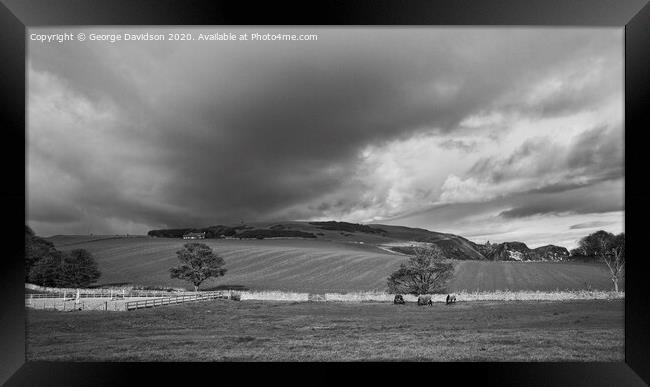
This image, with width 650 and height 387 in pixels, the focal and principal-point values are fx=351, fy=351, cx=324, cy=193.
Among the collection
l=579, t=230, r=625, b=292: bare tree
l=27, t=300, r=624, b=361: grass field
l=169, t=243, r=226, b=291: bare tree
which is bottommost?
l=27, t=300, r=624, b=361: grass field

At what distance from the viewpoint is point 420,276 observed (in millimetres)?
14523

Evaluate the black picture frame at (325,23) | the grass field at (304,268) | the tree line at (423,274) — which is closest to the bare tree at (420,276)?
the tree line at (423,274)

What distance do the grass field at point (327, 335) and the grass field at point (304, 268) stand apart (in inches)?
69.7

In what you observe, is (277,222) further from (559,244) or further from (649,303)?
(649,303)

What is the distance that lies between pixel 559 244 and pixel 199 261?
14209mm

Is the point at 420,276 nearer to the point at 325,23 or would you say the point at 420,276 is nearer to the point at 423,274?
the point at 423,274

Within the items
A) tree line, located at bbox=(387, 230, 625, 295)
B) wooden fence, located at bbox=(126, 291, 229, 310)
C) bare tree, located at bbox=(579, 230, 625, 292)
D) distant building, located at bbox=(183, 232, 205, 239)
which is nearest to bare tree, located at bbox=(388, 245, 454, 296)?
tree line, located at bbox=(387, 230, 625, 295)

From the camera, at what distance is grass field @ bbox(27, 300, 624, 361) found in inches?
292

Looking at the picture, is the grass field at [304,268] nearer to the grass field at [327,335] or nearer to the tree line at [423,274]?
the tree line at [423,274]

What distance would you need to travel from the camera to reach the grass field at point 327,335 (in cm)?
743

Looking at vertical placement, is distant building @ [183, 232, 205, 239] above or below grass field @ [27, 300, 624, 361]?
above

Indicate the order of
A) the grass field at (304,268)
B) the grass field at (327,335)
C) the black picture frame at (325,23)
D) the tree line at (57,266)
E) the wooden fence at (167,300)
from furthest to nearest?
the grass field at (304,268) < the wooden fence at (167,300) < the tree line at (57,266) < the grass field at (327,335) < the black picture frame at (325,23)

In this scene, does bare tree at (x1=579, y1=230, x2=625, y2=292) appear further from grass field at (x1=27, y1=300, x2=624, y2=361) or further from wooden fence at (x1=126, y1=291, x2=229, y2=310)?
wooden fence at (x1=126, y1=291, x2=229, y2=310)

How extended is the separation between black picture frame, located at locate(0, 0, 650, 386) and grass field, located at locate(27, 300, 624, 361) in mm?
607
